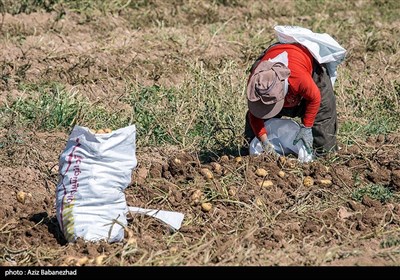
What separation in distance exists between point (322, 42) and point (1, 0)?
4.18 m

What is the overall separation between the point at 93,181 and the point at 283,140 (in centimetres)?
173

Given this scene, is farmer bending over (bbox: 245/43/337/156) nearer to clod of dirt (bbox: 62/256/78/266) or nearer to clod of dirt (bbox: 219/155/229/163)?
clod of dirt (bbox: 219/155/229/163)

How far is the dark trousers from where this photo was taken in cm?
660

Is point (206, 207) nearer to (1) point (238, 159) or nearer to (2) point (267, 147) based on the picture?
(1) point (238, 159)

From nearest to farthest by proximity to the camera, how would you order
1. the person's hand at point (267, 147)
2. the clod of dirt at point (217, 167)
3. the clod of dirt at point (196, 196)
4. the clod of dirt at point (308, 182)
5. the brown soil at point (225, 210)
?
the brown soil at point (225, 210) → the clod of dirt at point (196, 196) → the clod of dirt at point (308, 182) → the clod of dirt at point (217, 167) → the person's hand at point (267, 147)

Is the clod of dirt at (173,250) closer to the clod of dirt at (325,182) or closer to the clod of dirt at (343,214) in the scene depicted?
the clod of dirt at (343,214)

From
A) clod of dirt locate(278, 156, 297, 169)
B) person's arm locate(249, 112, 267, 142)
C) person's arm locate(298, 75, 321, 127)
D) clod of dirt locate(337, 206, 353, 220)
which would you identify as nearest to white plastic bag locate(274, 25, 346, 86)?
person's arm locate(298, 75, 321, 127)

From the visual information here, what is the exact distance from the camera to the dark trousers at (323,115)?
6598mm

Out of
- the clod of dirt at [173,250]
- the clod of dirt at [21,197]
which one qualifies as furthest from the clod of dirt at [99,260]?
the clod of dirt at [21,197]

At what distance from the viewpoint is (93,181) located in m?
5.35

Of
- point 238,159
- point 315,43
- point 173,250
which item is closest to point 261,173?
point 238,159

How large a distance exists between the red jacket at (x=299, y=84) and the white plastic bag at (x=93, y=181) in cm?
130

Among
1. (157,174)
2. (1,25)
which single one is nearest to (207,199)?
(157,174)

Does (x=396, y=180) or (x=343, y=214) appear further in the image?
(x=396, y=180)
